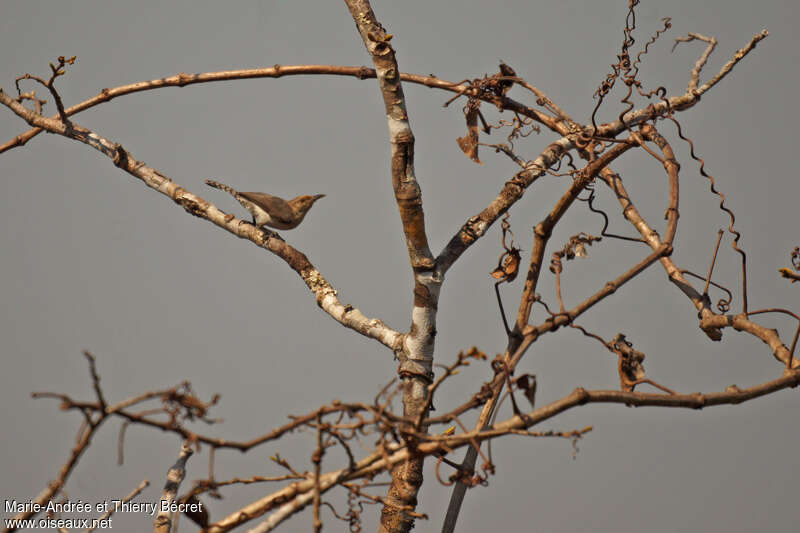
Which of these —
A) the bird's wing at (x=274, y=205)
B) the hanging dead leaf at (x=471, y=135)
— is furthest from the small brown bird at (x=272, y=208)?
the hanging dead leaf at (x=471, y=135)

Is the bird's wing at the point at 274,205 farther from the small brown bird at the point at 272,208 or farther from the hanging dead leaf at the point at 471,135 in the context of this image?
the hanging dead leaf at the point at 471,135

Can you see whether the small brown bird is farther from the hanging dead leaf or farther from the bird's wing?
the hanging dead leaf

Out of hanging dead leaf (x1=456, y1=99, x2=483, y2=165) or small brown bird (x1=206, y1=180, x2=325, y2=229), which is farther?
small brown bird (x1=206, y1=180, x2=325, y2=229)

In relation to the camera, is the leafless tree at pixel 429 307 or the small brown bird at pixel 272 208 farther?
the small brown bird at pixel 272 208

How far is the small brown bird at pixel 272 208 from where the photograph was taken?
1.87 m

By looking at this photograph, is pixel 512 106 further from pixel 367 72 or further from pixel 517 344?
pixel 517 344

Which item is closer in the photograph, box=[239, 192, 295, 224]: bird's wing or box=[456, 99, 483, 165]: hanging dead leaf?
box=[456, 99, 483, 165]: hanging dead leaf

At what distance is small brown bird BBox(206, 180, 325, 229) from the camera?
73.5 inches

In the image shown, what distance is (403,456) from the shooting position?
840 mm

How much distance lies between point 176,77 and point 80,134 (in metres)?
0.24

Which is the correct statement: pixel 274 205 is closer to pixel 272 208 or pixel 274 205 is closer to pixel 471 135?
pixel 272 208

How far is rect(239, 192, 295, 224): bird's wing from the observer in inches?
73.4

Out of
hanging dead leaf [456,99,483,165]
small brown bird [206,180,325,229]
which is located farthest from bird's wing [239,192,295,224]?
hanging dead leaf [456,99,483,165]

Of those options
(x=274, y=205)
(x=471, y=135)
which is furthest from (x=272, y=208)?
(x=471, y=135)
